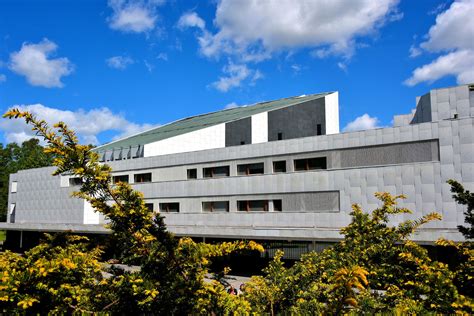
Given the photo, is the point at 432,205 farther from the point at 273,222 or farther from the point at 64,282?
the point at 64,282

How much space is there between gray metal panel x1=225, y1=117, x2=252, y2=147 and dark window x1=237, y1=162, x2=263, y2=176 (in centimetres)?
895

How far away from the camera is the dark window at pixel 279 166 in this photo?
96.9 feet

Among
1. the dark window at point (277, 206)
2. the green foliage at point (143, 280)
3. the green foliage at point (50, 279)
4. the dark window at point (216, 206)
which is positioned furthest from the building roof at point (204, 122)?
the green foliage at point (50, 279)

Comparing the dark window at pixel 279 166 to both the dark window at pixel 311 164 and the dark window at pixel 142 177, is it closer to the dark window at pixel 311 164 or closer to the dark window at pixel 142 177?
the dark window at pixel 311 164

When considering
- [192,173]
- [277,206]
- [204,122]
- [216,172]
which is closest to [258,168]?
[277,206]

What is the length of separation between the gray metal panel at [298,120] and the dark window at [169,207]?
41.0ft

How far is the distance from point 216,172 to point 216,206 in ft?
9.17

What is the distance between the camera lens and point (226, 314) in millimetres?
5652

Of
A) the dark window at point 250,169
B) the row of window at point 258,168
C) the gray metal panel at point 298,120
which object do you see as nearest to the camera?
the row of window at point 258,168

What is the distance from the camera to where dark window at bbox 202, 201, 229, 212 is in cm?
3192

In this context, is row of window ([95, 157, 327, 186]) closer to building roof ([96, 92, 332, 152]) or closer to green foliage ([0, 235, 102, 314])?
building roof ([96, 92, 332, 152])

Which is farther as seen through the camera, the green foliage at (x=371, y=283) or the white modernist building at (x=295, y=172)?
the white modernist building at (x=295, y=172)

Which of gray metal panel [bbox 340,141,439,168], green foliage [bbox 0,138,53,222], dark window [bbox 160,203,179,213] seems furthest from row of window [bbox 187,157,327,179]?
green foliage [bbox 0,138,53,222]

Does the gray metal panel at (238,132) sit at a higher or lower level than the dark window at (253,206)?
higher
